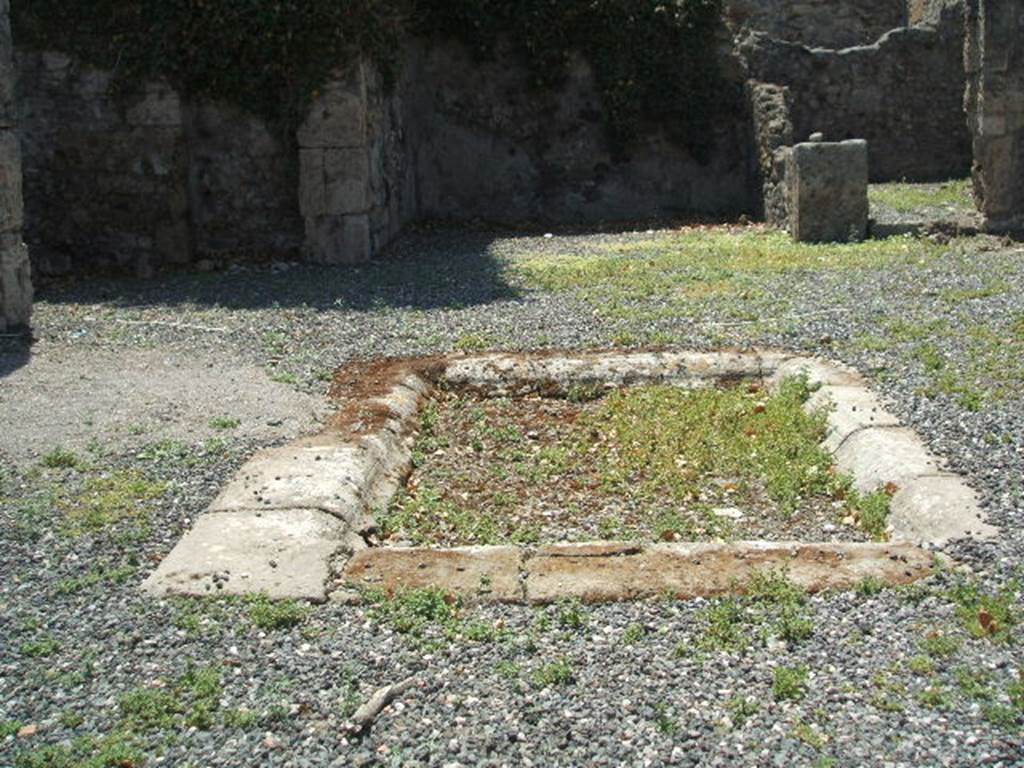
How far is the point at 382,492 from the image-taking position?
6.14 metres

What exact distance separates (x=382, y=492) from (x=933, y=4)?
15.4 m

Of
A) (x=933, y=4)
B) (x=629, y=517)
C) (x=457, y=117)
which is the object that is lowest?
(x=629, y=517)

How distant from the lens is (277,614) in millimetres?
4363

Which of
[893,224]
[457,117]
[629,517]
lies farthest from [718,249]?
[629,517]

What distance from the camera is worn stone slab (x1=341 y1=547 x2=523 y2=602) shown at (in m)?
4.61

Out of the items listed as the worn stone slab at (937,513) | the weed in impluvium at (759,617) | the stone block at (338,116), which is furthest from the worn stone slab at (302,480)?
the stone block at (338,116)

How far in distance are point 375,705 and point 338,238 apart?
9454 mm

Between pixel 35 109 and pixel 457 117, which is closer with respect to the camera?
pixel 35 109

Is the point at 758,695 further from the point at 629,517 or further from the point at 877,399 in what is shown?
the point at 877,399

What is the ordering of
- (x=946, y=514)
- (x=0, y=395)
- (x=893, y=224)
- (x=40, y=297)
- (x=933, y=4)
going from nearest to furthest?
(x=946, y=514) → (x=0, y=395) → (x=40, y=297) → (x=893, y=224) → (x=933, y=4)

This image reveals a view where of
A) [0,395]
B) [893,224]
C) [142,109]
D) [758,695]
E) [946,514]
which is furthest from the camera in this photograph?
[893,224]

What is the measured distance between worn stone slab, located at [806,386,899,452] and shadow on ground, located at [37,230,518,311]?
12.7 feet

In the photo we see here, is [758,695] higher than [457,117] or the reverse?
the reverse

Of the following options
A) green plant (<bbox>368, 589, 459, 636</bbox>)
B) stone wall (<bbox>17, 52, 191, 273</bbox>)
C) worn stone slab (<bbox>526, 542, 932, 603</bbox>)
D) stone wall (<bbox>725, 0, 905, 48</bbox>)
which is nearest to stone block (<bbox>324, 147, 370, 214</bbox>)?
stone wall (<bbox>17, 52, 191, 273</bbox>)
